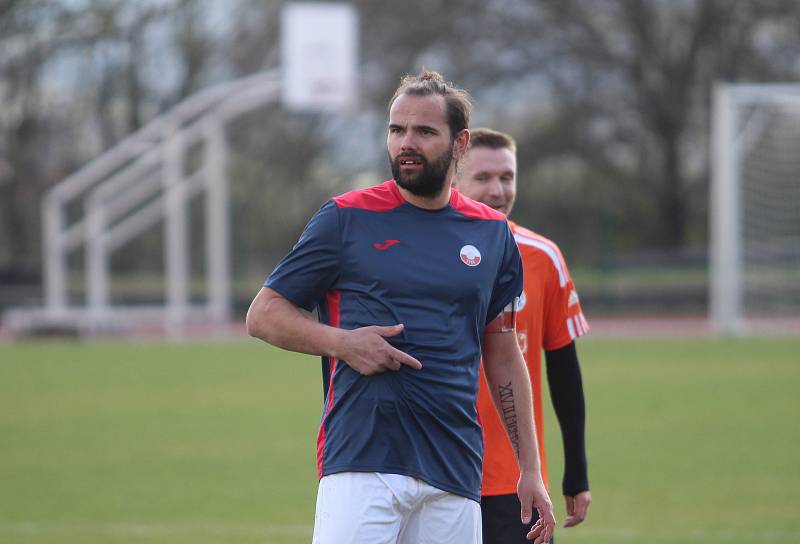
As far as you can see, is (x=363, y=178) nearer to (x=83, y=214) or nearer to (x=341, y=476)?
(x=83, y=214)

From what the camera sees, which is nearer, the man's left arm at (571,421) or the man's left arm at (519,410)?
the man's left arm at (519,410)

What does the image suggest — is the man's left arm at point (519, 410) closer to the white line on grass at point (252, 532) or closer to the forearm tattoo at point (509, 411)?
the forearm tattoo at point (509, 411)

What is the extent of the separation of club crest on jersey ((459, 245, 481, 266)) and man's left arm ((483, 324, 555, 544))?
0.29 meters

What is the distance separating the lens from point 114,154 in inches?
1049

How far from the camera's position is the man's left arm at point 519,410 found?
12.6 feet

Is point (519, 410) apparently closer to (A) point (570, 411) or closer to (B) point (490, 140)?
(A) point (570, 411)

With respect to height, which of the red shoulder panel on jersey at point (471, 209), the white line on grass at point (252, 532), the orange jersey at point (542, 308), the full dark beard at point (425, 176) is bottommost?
the white line on grass at point (252, 532)

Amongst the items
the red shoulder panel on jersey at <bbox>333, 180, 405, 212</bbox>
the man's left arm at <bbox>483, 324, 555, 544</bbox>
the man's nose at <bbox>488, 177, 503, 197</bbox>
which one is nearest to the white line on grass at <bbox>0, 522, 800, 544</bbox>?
the man's nose at <bbox>488, 177, 503, 197</bbox>

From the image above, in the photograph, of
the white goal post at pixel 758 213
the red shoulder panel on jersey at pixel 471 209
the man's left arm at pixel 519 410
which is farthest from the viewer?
the white goal post at pixel 758 213

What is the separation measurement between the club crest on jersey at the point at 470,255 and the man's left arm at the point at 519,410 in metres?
0.29

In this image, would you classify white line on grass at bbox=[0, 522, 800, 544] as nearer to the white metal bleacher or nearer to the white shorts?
the white shorts

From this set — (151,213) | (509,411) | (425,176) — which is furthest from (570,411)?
(151,213)

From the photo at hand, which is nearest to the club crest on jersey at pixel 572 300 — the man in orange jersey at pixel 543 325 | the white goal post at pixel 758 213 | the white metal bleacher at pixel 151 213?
the man in orange jersey at pixel 543 325

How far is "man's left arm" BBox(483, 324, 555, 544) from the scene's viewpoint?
12.6 ft
